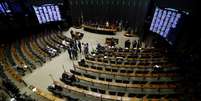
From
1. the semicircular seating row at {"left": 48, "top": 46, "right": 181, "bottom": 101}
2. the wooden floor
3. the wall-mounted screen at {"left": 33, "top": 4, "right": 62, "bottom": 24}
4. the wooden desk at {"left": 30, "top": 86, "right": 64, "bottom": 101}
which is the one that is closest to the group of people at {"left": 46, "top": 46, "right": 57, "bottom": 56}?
the wooden floor

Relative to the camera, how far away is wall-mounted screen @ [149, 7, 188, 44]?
13.4 m

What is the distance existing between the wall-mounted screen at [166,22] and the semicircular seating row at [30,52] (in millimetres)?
9462

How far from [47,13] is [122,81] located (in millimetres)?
14911

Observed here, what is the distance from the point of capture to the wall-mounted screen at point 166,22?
13.4 meters

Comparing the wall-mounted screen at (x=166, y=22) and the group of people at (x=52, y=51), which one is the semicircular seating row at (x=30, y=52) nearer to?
the group of people at (x=52, y=51)

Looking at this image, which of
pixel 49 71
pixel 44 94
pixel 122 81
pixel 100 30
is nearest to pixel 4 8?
pixel 49 71

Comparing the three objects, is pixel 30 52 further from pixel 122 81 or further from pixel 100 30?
pixel 122 81

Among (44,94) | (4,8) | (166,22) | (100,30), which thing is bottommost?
(44,94)

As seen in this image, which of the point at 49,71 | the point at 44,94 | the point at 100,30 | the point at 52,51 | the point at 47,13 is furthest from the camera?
the point at 47,13

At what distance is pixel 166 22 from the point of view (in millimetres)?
14562

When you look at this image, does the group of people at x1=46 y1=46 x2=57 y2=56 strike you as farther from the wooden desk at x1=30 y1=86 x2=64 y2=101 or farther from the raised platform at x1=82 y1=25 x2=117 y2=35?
the raised platform at x1=82 y1=25 x2=117 y2=35

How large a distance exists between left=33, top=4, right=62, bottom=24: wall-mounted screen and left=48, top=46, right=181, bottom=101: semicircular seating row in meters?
10.9

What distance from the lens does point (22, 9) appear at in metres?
20.8

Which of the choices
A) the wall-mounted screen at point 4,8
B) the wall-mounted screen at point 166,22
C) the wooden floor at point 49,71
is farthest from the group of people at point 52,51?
the wall-mounted screen at point 166,22
